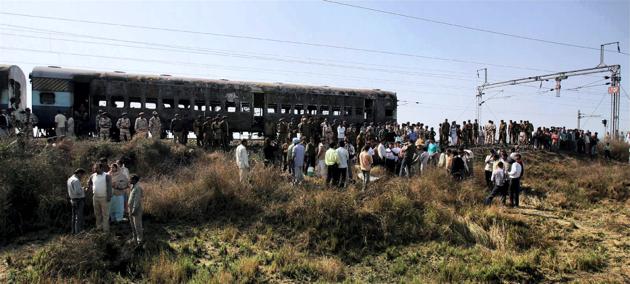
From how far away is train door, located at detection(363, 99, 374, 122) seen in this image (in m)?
26.1

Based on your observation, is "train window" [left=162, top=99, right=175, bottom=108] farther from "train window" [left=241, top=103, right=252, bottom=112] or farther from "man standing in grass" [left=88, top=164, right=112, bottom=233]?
"man standing in grass" [left=88, top=164, right=112, bottom=233]

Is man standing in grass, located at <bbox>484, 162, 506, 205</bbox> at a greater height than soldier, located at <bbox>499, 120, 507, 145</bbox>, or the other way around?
soldier, located at <bbox>499, 120, 507, 145</bbox>

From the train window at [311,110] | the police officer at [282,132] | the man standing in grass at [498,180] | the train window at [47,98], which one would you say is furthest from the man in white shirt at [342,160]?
the train window at [47,98]

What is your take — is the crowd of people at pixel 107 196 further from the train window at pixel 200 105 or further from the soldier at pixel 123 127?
the train window at pixel 200 105

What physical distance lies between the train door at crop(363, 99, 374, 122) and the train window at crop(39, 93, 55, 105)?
15466 mm

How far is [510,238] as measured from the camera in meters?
12.6

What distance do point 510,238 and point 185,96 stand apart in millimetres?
15579

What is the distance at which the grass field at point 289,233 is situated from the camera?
10852 millimetres

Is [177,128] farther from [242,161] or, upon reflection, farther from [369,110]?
[369,110]

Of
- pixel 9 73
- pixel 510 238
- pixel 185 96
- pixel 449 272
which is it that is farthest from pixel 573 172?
pixel 9 73

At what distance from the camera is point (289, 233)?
1300cm

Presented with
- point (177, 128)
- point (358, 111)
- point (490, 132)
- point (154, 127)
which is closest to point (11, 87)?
point (154, 127)

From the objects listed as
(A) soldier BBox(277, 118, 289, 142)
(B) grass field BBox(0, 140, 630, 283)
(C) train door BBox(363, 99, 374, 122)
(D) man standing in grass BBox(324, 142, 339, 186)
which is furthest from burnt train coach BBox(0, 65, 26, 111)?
(C) train door BBox(363, 99, 374, 122)

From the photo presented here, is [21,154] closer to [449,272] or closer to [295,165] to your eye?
[295,165]
